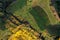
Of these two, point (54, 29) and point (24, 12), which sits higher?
point (24, 12)

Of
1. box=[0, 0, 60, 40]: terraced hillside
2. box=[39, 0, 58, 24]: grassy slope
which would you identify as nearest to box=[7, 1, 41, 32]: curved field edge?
box=[0, 0, 60, 40]: terraced hillside

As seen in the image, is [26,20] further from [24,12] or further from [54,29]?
[54,29]

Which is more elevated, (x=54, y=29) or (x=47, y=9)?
(x=47, y=9)

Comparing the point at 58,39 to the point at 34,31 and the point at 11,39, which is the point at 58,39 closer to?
the point at 34,31

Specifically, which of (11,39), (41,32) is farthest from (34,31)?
(11,39)

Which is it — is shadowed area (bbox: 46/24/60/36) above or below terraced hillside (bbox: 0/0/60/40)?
below

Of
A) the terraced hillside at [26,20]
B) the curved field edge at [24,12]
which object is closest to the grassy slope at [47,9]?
the terraced hillside at [26,20]

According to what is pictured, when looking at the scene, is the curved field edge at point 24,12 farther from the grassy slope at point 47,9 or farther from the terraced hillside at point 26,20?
the grassy slope at point 47,9

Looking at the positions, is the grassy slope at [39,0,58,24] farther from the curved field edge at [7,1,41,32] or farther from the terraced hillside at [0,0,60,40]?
the curved field edge at [7,1,41,32]

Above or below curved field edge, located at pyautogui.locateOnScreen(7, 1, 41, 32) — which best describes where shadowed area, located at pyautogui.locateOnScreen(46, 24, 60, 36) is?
below

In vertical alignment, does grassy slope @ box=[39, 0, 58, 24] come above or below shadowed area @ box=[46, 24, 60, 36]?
above

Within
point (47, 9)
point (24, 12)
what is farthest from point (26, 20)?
point (47, 9)
